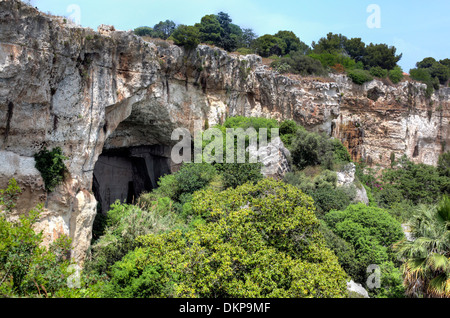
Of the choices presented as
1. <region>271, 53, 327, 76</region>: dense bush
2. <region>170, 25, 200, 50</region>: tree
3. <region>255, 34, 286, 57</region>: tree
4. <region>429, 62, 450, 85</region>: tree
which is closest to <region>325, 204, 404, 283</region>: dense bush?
<region>170, 25, 200, 50</region>: tree

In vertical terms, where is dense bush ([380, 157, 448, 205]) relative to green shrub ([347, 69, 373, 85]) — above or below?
below

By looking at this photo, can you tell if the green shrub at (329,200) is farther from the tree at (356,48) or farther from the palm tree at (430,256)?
the tree at (356,48)

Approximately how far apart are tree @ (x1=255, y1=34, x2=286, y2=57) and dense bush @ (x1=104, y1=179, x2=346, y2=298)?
3043cm

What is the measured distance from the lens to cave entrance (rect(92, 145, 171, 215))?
23531 millimetres

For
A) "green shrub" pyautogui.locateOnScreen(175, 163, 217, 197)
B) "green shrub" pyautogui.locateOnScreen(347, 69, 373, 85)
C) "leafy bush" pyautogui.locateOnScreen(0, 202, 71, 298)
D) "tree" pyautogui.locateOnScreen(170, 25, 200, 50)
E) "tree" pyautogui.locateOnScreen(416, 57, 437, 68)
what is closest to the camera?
"leafy bush" pyautogui.locateOnScreen(0, 202, 71, 298)

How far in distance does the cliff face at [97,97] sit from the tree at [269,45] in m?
13.7

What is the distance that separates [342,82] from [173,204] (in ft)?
64.3

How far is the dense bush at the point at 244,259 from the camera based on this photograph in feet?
29.5

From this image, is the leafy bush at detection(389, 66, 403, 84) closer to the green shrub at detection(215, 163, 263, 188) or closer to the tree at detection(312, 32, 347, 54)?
the tree at detection(312, 32, 347, 54)

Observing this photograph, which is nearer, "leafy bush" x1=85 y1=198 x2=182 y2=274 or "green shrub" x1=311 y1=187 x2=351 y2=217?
"leafy bush" x1=85 y1=198 x2=182 y2=274

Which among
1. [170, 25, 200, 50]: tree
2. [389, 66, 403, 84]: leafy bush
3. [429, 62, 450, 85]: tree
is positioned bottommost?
[170, 25, 200, 50]: tree

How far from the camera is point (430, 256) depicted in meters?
9.58

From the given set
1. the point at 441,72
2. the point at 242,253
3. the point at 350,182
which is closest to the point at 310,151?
the point at 350,182

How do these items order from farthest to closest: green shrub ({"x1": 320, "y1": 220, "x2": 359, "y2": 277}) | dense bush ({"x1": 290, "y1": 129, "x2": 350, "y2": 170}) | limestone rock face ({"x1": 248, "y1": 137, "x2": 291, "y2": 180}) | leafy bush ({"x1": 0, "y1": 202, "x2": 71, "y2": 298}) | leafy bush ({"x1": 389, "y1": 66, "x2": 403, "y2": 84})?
leafy bush ({"x1": 389, "y1": 66, "x2": 403, "y2": 84}), dense bush ({"x1": 290, "y1": 129, "x2": 350, "y2": 170}), limestone rock face ({"x1": 248, "y1": 137, "x2": 291, "y2": 180}), green shrub ({"x1": 320, "y1": 220, "x2": 359, "y2": 277}), leafy bush ({"x1": 0, "y1": 202, "x2": 71, "y2": 298})
